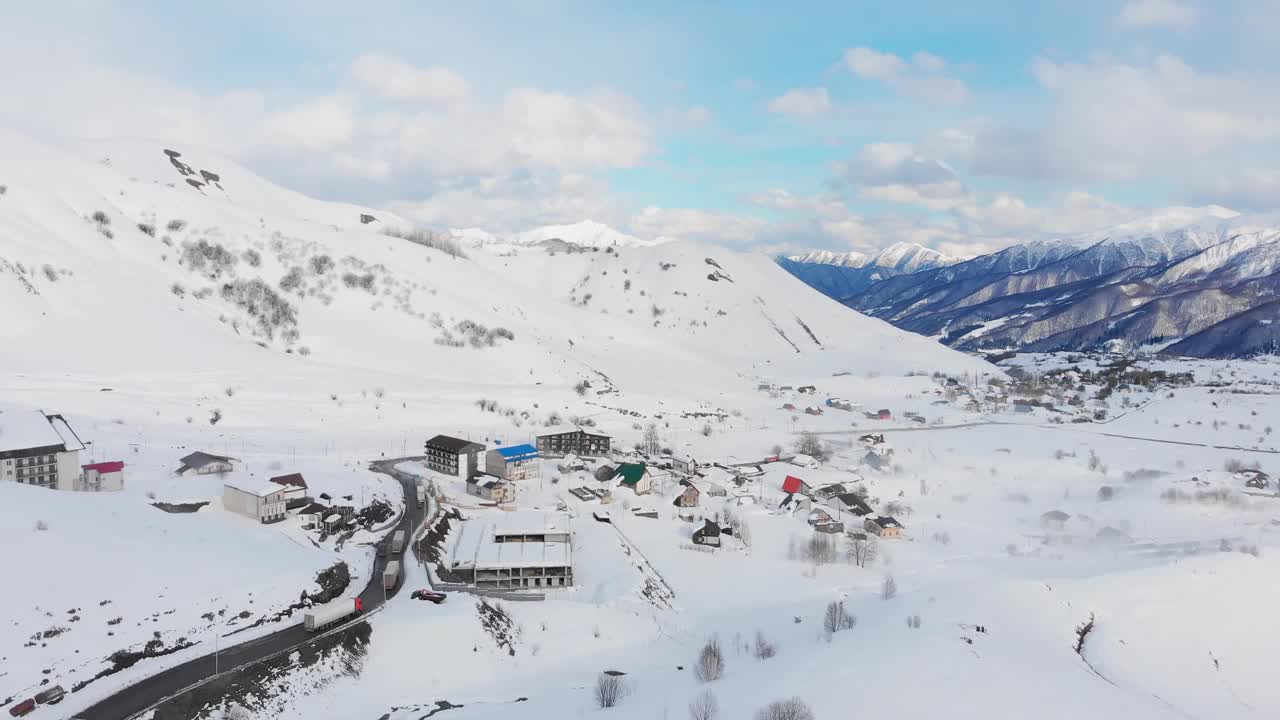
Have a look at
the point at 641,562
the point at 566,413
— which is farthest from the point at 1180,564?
the point at 566,413

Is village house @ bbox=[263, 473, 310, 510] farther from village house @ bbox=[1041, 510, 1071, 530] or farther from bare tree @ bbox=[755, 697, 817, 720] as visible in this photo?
village house @ bbox=[1041, 510, 1071, 530]

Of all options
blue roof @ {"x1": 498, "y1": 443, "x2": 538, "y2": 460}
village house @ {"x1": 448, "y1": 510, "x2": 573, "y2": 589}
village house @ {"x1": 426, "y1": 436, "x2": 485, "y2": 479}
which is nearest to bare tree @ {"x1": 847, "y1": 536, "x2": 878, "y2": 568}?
village house @ {"x1": 448, "y1": 510, "x2": 573, "y2": 589}

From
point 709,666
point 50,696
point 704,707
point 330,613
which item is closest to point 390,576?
point 330,613

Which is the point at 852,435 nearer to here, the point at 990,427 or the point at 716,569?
the point at 990,427

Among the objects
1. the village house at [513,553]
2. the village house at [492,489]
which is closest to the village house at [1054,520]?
the village house at [513,553]

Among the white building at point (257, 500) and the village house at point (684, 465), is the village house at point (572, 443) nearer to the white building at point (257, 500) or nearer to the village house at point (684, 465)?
the village house at point (684, 465)

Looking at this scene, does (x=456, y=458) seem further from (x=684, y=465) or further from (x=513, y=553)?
(x=684, y=465)
